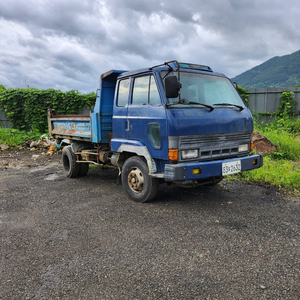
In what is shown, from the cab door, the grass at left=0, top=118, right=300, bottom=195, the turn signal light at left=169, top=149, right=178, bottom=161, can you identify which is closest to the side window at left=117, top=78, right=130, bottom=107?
the cab door

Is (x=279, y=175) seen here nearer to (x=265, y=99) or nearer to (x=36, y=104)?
(x=265, y=99)

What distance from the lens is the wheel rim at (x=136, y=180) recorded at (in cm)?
452

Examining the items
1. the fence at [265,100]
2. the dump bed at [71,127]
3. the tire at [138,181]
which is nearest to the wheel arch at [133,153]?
the tire at [138,181]

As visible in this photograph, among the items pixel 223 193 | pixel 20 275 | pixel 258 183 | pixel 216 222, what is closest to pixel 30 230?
pixel 20 275

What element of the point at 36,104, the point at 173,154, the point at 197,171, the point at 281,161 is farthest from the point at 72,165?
the point at 36,104

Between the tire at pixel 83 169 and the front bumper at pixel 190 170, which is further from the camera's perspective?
the tire at pixel 83 169

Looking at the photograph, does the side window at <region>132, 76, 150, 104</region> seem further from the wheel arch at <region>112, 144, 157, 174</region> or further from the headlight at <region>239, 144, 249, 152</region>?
the headlight at <region>239, 144, 249, 152</region>

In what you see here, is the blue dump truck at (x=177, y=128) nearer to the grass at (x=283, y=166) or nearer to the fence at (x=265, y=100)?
the grass at (x=283, y=166)

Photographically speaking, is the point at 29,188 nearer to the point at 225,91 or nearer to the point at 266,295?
the point at 225,91

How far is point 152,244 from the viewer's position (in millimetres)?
3238

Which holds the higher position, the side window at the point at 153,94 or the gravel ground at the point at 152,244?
the side window at the point at 153,94

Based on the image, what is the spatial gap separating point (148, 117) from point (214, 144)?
1.08 m

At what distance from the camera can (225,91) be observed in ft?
15.6

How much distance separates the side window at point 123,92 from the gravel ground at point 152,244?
66.1 inches
